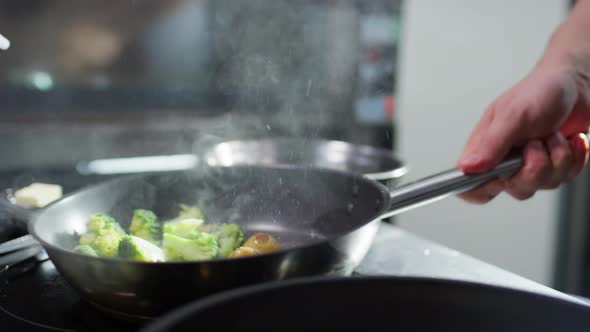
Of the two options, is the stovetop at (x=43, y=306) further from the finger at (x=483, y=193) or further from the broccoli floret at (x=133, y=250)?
the finger at (x=483, y=193)

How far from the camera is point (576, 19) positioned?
999 mm

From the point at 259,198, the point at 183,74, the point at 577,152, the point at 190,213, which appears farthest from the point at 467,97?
the point at 190,213

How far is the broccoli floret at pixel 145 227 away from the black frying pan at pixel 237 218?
0.21 feet

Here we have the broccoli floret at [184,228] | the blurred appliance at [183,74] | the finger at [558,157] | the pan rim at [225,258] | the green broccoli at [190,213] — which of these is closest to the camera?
the pan rim at [225,258]

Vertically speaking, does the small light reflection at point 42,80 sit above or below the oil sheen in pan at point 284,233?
above

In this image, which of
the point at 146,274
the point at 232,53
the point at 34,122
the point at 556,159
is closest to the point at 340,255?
the point at 146,274

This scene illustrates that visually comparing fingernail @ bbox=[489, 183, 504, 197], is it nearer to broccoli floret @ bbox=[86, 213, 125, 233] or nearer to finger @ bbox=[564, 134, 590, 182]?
finger @ bbox=[564, 134, 590, 182]

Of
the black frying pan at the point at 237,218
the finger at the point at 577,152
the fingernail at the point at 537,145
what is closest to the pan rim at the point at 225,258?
the black frying pan at the point at 237,218

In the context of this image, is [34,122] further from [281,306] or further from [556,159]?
[281,306]

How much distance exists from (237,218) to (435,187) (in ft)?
1.09

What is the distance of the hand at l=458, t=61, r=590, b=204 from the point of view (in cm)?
87

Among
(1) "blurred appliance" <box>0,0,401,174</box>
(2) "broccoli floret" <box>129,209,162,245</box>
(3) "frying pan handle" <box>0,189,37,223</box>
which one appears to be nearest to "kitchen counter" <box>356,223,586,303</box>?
(2) "broccoli floret" <box>129,209,162,245</box>

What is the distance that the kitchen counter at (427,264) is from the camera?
2.23 ft

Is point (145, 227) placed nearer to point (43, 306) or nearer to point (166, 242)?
point (166, 242)
